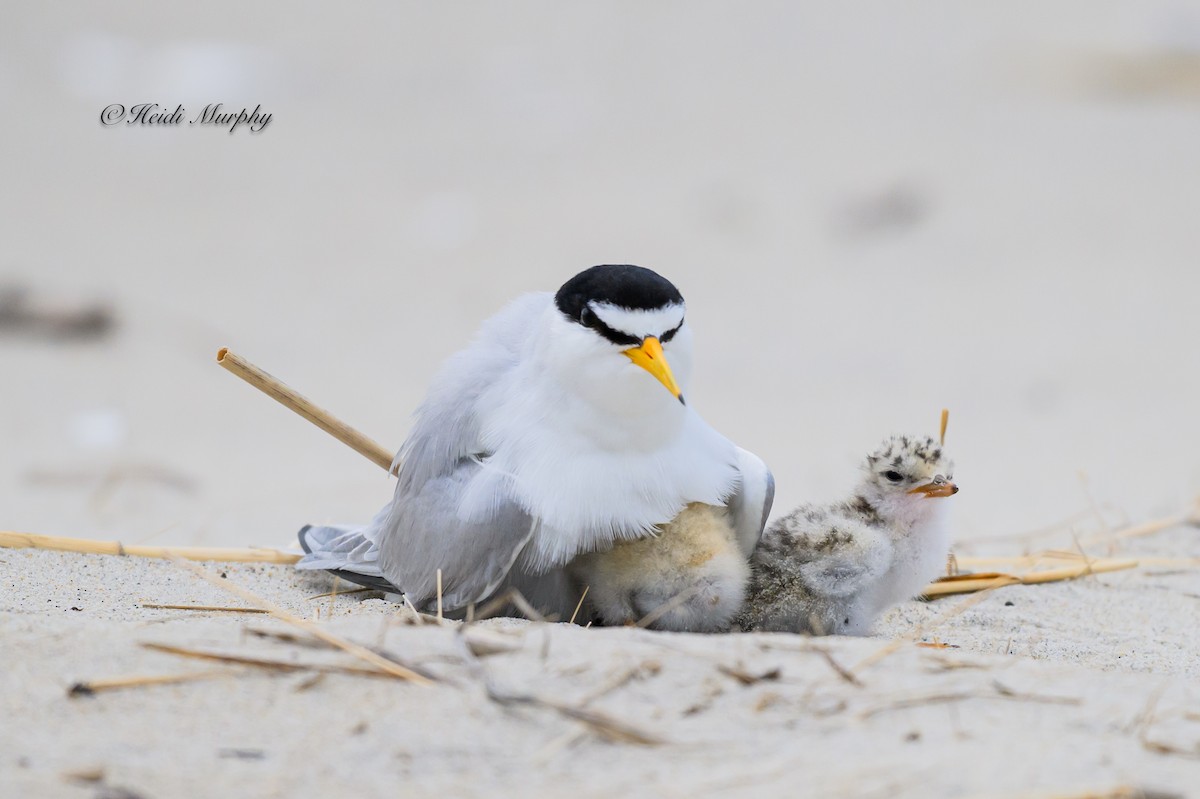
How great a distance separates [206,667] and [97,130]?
855cm

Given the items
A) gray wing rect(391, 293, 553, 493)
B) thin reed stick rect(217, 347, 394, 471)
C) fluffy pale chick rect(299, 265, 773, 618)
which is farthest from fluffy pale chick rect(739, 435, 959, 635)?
thin reed stick rect(217, 347, 394, 471)

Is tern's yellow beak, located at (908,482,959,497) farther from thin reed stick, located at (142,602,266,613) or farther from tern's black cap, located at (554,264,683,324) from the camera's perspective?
thin reed stick, located at (142,602,266,613)

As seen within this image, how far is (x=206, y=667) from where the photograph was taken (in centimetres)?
220

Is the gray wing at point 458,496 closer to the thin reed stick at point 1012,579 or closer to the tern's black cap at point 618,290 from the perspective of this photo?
the tern's black cap at point 618,290

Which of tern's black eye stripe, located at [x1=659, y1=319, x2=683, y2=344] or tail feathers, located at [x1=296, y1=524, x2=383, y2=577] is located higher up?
tern's black eye stripe, located at [x1=659, y1=319, x2=683, y2=344]

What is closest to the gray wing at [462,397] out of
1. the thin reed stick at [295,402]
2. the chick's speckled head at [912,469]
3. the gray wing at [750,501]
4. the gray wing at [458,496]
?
the gray wing at [458,496]

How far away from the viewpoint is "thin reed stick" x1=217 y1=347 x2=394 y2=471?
3.26 m

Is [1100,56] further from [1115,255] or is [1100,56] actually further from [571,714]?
[571,714]

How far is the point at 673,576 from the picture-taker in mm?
2953

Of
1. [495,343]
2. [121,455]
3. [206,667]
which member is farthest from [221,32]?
[206,667]

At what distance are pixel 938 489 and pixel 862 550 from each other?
0.77 feet

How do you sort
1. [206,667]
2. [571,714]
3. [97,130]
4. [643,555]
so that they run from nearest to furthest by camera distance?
[571,714] → [206,667] → [643,555] → [97,130]

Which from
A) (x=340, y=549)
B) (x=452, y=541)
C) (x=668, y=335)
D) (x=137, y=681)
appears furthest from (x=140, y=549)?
(x=668, y=335)

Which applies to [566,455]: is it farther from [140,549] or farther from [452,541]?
[140,549]
